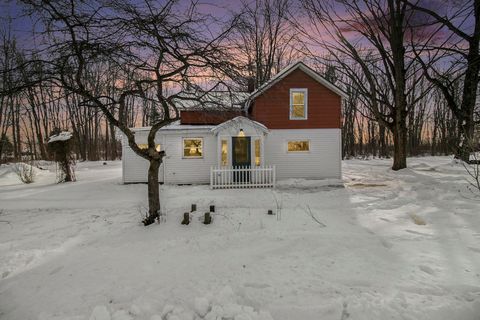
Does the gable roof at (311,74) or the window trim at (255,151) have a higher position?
the gable roof at (311,74)

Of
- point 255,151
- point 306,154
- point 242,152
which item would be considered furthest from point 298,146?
point 242,152

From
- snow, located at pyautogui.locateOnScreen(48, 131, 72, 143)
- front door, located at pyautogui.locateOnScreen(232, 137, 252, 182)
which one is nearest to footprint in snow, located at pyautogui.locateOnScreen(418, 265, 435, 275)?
front door, located at pyautogui.locateOnScreen(232, 137, 252, 182)

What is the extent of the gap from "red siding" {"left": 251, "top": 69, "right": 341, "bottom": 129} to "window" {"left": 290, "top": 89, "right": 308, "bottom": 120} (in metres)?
0.21

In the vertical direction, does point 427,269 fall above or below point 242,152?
below

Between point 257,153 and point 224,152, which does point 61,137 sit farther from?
point 257,153

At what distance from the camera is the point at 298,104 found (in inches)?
585

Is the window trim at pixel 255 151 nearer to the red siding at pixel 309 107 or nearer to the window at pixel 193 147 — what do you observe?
the red siding at pixel 309 107

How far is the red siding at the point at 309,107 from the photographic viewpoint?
14719 mm

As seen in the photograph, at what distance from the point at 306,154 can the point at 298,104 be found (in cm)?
301

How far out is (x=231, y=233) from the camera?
623cm

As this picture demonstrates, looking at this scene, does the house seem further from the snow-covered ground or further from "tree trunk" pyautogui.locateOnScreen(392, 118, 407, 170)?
the snow-covered ground

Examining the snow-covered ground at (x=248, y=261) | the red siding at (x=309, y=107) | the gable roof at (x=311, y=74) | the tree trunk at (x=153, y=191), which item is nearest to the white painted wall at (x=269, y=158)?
the red siding at (x=309, y=107)

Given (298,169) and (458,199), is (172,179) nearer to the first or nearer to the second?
(298,169)

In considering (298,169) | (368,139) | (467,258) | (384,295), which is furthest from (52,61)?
(368,139)
